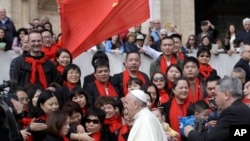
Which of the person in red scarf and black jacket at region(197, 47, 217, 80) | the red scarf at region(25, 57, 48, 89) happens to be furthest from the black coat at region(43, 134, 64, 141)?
the person in red scarf and black jacket at region(197, 47, 217, 80)

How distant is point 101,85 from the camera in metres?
9.94

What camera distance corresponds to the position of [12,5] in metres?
18.6

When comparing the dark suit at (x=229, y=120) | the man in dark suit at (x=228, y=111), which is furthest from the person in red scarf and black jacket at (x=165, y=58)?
the dark suit at (x=229, y=120)

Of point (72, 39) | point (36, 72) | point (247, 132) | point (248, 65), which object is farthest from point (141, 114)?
point (248, 65)

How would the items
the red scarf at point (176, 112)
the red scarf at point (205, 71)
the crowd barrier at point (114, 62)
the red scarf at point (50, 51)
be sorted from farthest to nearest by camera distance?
the crowd barrier at point (114, 62)
the red scarf at point (50, 51)
the red scarf at point (205, 71)
the red scarf at point (176, 112)

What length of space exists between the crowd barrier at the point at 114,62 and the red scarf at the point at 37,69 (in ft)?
8.19

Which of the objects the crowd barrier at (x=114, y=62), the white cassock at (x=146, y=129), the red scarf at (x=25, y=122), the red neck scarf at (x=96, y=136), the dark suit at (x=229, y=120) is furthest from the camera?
the crowd barrier at (x=114, y=62)

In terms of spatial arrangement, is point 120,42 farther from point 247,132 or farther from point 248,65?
point 247,132

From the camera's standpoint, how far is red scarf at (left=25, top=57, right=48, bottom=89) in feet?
32.0

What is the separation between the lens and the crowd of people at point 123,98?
680 centimetres

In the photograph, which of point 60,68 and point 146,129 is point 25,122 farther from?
point 60,68

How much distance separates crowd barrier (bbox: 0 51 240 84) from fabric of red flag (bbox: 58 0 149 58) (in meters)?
2.05

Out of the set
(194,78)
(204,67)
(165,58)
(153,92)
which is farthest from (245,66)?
(153,92)

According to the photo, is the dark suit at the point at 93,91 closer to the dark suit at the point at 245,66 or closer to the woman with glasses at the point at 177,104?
the woman with glasses at the point at 177,104
